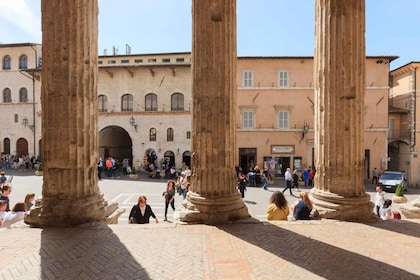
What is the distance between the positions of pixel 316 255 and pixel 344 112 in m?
3.42

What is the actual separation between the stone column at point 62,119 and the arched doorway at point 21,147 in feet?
90.0

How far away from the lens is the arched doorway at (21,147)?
27156 mm

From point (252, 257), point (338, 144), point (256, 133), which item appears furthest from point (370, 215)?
point (256, 133)

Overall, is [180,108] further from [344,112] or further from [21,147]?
[344,112]

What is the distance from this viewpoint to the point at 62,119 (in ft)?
16.8

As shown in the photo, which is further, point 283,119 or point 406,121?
point 406,121

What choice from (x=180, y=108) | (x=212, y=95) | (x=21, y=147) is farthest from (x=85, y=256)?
(x=21, y=147)

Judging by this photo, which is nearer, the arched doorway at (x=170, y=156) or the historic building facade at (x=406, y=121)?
the historic building facade at (x=406, y=121)

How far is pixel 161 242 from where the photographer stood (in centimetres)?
441

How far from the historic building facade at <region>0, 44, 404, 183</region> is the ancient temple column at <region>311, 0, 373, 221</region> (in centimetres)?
1575

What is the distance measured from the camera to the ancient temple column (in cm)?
577

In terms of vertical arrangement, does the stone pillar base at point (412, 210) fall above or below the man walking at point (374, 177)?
above

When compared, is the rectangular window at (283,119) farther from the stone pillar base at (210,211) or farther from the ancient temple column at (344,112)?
the stone pillar base at (210,211)

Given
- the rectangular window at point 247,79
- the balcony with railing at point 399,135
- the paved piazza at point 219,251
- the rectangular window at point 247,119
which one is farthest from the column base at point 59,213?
the balcony with railing at point 399,135
